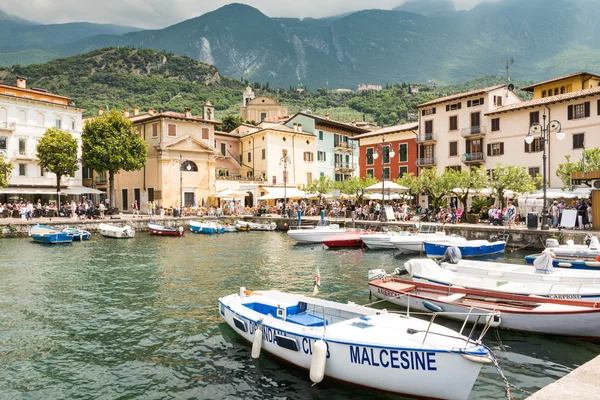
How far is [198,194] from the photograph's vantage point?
5838 centimetres

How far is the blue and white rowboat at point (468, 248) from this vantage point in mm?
26766

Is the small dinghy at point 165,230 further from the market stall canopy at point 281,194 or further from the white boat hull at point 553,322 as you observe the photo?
the white boat hull at point 553,322

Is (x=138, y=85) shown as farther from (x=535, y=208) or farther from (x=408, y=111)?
(x=535, y=208)

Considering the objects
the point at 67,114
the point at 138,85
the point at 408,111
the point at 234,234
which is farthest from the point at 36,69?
the point at 234,234

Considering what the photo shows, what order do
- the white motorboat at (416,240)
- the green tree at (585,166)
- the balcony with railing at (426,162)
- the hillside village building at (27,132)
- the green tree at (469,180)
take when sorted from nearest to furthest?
the white motorboat at (416,240)
the green tree at (585,166)
the green tree at (469,180)
the hillside village building at (27,132)
the balcony with railing at (426,162)

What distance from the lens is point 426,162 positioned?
55.5 m

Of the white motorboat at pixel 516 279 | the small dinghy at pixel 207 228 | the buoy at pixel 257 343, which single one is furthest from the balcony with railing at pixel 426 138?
the buoy at pixel 257 343

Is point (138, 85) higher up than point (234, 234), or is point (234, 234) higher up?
point (138, 85)

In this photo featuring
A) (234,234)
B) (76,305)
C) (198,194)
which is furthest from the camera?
(198,194)

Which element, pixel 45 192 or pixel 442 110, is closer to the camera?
pixel 45 192

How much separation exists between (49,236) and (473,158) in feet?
136

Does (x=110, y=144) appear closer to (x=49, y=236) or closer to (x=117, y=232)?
(x=117, y=232)

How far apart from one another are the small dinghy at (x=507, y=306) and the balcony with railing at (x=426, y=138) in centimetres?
4205

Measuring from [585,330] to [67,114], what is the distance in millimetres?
53450
